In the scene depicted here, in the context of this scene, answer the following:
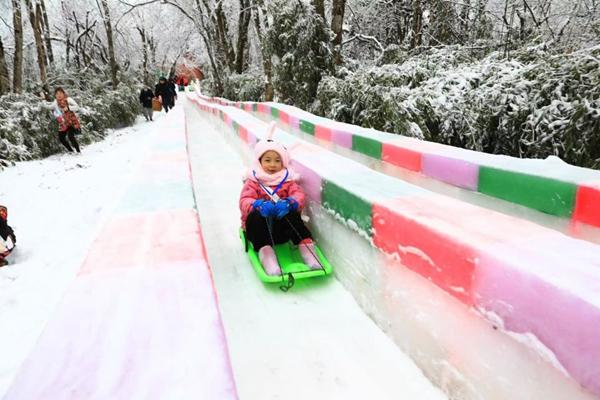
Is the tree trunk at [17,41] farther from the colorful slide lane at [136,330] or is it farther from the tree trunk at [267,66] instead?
the colorful slide lane at [136,330]

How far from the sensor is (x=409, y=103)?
4773mm

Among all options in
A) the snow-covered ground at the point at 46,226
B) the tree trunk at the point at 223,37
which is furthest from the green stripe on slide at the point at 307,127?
the tree trunk at the point at 223,37

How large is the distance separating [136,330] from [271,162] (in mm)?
1858

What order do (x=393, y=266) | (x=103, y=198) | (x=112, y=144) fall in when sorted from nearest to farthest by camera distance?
(x=393, y=266)
(x=103, y=198)
(x=112, y=144)

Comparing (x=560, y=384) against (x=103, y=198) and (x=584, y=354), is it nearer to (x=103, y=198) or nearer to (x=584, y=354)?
(x=584, y=354)

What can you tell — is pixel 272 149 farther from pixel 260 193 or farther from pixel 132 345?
pixel 132 345

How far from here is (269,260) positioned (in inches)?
101

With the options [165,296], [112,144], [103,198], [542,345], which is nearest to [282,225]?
[165,296]

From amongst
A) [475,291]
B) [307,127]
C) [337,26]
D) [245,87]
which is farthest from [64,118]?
[475,291]

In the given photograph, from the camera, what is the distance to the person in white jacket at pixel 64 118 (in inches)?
312

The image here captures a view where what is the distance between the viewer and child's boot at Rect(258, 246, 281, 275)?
249 centimetres

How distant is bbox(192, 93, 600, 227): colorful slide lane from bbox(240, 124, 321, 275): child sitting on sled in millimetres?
1138

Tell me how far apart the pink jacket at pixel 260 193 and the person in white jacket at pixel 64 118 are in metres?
6.46

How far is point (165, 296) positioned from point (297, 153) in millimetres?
2256
